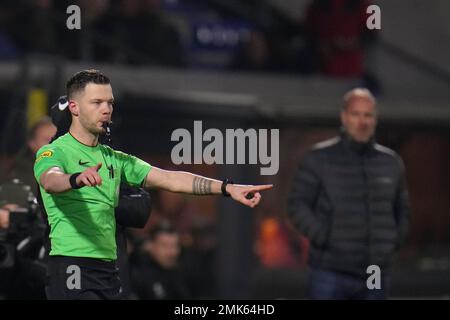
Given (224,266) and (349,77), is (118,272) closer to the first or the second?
(224,266)

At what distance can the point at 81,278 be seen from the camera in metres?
6.66

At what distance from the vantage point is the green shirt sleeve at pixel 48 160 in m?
6.39

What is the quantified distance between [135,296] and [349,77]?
19.2 ft

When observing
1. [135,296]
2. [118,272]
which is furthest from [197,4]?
[118,272]

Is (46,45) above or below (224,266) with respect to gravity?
above

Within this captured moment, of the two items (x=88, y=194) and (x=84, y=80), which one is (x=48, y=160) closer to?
(x=88, y=194)

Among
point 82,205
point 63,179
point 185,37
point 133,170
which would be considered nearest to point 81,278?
point 82,205

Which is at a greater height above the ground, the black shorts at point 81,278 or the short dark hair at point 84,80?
the short dark hair at point 84,80

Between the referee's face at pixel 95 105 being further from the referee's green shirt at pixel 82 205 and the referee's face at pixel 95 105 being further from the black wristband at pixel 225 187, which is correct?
the black wristband at pixel 225 187

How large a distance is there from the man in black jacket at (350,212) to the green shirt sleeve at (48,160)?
2518mm

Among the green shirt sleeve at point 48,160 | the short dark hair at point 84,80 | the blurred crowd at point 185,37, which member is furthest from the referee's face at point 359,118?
the blurred crowd at point 185,37

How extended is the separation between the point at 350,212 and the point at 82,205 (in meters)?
2.55

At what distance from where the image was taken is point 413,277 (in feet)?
42.3

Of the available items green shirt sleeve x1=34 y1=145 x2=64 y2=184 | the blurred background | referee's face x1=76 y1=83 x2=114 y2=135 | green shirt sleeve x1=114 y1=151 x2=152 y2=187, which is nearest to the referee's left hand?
green shirt sleeve x1=114 y1=151 x2=152 y2=187
